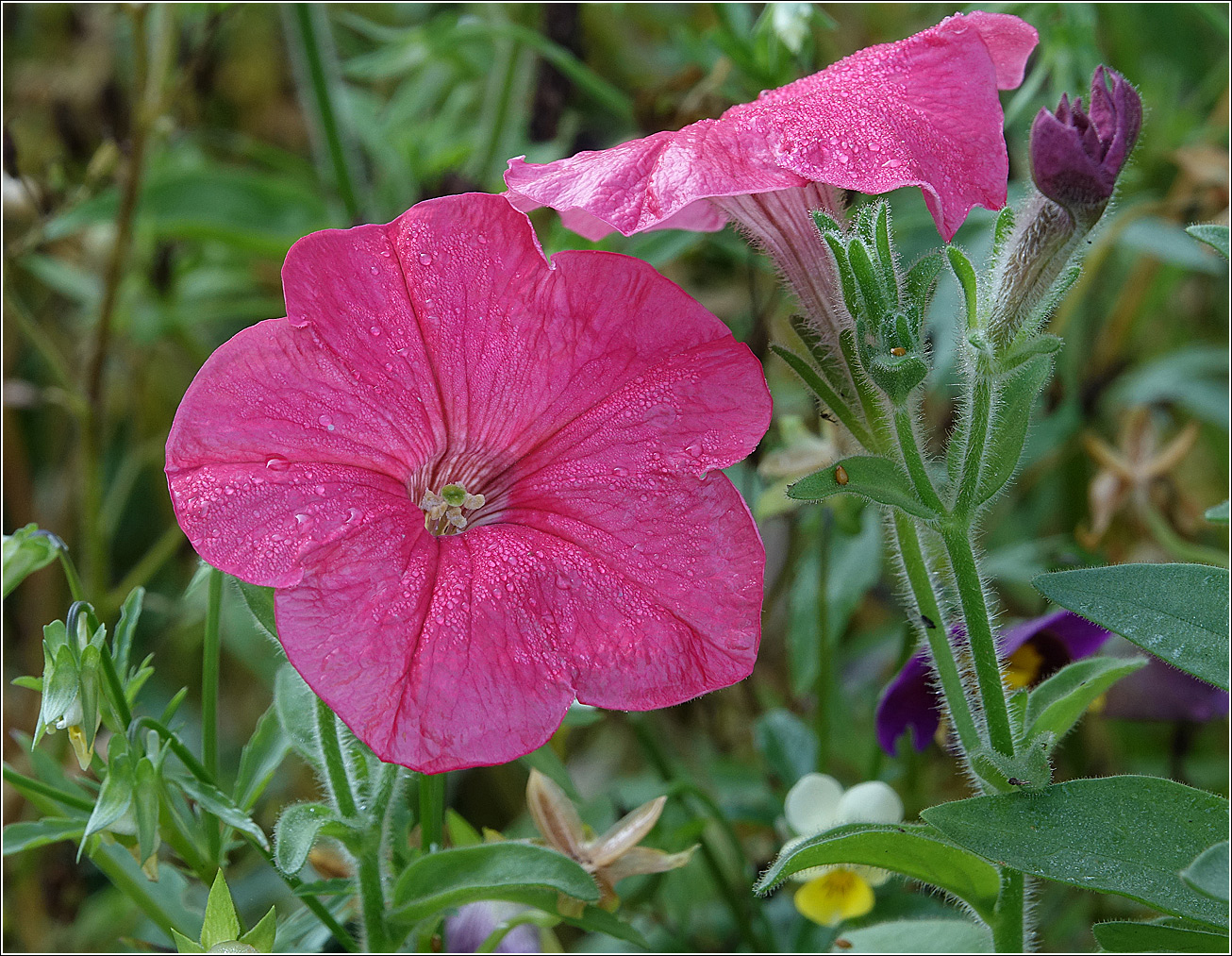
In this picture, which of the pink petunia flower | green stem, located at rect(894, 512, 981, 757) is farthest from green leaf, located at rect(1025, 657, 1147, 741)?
the pink petunia flower

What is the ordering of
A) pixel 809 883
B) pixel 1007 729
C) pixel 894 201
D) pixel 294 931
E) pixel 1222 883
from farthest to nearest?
pixel 894 201 < pixel 809 883 < pixel 294 931 < pixel 1007 729 < pixel 1222 883

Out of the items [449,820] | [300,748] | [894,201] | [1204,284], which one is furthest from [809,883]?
[1204,284]

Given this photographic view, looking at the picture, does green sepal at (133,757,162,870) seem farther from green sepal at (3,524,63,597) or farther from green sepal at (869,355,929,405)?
green sepal at (869,355,929,405)

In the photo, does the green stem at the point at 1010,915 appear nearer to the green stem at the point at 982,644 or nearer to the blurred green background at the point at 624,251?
the green stem at the point at 982,644

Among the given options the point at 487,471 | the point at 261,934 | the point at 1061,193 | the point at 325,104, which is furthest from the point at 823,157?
the point at 325,104

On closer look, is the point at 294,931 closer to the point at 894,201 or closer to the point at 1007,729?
the point at 1007,729

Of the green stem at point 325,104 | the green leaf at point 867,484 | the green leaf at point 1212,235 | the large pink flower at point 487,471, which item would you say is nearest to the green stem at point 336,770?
the large pink flower at point 487,471
